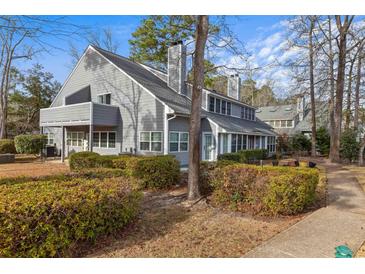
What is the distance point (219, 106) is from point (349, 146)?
36.7 ft

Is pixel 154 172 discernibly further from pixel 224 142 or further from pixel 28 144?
pixel 28 144

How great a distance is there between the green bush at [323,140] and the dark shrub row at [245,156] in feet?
34.1

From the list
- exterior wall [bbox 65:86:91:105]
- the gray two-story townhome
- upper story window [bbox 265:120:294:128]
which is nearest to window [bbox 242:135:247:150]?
the gray two-story townhome

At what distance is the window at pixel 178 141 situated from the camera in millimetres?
13570

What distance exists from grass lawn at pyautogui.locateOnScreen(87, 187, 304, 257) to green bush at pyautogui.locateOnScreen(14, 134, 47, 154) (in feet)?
53.8

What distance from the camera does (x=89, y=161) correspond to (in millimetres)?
9555

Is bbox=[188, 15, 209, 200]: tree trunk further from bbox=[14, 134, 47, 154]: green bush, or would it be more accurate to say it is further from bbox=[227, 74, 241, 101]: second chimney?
bbox=[227, 74, 241, 101]: second chimney

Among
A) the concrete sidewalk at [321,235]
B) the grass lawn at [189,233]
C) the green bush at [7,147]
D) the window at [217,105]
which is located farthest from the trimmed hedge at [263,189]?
the green bush at [7,147]

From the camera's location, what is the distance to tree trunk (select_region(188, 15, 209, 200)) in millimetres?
6465

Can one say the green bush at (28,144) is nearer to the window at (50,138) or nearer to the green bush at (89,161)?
the window at (50,138)

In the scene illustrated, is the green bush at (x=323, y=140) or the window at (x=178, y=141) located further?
the green bush at (x=323, y=140)

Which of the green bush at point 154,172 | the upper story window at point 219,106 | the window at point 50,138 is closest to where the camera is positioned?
the green bush at point 154,172

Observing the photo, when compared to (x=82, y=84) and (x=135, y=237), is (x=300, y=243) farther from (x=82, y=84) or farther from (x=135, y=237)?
(x=82, y=84)

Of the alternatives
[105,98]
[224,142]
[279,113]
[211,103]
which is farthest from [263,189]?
[279,113]
